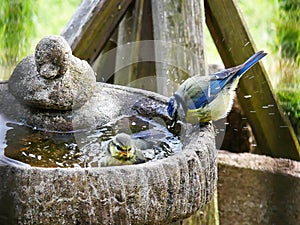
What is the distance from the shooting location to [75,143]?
2.41 meters

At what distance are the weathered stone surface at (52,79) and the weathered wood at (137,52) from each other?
128 cm

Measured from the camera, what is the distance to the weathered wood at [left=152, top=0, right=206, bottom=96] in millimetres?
3289

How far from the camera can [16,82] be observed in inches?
99.6

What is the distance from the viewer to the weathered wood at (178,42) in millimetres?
3289

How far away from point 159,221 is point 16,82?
3.25 ft

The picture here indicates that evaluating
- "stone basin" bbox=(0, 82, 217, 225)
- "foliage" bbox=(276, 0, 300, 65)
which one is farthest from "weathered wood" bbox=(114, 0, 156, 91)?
"foliage" bbox=(276, 0, 300, 65)

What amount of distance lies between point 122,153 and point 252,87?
179 centimetres

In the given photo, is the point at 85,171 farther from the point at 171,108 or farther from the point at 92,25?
the point at 92,25

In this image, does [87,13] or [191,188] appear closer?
[191,188]

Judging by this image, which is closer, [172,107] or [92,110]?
[172,107]

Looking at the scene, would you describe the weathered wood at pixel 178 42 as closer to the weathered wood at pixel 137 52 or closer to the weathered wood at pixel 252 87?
the weathered wood at pixel 252 87

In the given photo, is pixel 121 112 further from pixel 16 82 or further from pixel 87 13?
pixel 87 13

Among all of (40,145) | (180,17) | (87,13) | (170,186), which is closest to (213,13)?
(180,17)

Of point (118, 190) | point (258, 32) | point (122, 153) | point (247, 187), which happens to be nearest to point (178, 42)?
point (247, 187)
